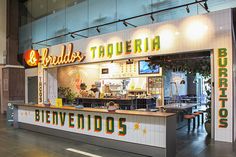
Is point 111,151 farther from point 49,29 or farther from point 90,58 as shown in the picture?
point 49,29

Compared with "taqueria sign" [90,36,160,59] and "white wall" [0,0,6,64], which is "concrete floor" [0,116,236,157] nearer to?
"taqueria sign" [90,36,160,59]

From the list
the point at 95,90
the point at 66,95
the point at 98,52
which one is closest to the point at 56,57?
the point at 98,52

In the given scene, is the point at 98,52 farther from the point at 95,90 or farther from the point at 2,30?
the point at 2,30

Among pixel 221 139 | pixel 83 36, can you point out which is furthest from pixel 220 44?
pixel 83 36

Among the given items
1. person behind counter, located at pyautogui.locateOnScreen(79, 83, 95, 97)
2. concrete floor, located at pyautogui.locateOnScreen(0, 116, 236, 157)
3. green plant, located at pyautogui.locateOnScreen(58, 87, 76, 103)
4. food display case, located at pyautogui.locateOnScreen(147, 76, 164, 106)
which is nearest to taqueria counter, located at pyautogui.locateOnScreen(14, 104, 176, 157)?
concrete floor, located at pyautogui.locateOnScreen(0, 116, 236, 157)

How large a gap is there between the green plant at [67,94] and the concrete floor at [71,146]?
167 inches

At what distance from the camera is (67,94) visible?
1112 cm

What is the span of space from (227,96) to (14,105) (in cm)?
696

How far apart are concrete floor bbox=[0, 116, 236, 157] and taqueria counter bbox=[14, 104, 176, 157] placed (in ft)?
0.66

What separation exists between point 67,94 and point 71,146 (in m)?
6.12

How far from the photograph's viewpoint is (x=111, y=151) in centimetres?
481

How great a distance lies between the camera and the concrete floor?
4605 millimetres

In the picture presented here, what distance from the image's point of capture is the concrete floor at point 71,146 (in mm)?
4605

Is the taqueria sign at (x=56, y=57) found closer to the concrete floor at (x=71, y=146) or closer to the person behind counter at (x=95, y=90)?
the person behind counter at (x=95, y=90)
